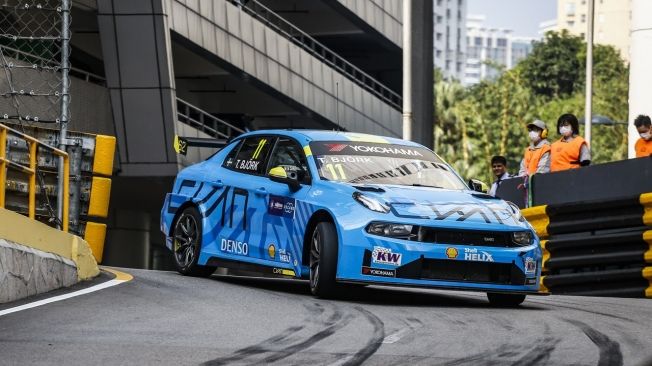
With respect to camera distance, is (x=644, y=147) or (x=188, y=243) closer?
(x=188, y=243)

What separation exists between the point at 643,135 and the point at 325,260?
195 inches

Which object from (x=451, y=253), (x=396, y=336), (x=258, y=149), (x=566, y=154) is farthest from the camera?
(x=566, y=154)

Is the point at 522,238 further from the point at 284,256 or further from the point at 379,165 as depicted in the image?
the point at 284,256

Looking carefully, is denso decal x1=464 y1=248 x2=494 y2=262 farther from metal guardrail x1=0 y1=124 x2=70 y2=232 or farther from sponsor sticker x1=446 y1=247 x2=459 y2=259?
metal guardrail x1=0 y1=124 x2=70 y2=232

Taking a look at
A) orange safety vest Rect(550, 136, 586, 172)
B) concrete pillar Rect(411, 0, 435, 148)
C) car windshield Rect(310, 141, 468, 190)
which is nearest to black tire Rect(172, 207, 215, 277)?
car windshield Rect(310, 141, 468, 190)

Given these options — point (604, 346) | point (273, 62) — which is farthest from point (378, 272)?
point (273, 62)

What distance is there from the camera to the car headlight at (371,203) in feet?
38.5

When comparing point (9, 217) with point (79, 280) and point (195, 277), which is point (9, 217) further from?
point (195, 277)

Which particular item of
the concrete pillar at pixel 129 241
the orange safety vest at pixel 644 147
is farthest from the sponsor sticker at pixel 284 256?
the concrete pillar at pixel 129 241

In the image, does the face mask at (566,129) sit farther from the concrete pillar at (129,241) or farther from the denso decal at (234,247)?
the concrete pillar at (129,241)

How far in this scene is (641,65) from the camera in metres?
19.8

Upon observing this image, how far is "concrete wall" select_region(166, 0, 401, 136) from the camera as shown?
30859mm

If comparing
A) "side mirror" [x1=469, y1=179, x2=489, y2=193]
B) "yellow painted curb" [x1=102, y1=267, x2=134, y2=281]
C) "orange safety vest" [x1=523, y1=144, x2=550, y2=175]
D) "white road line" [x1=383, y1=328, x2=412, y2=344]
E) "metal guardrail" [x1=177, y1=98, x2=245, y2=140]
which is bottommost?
"white road line" [x1=383, y1=328, x2=412, y2=344]

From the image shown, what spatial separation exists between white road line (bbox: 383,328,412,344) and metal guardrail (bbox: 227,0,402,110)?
80.0 feet
